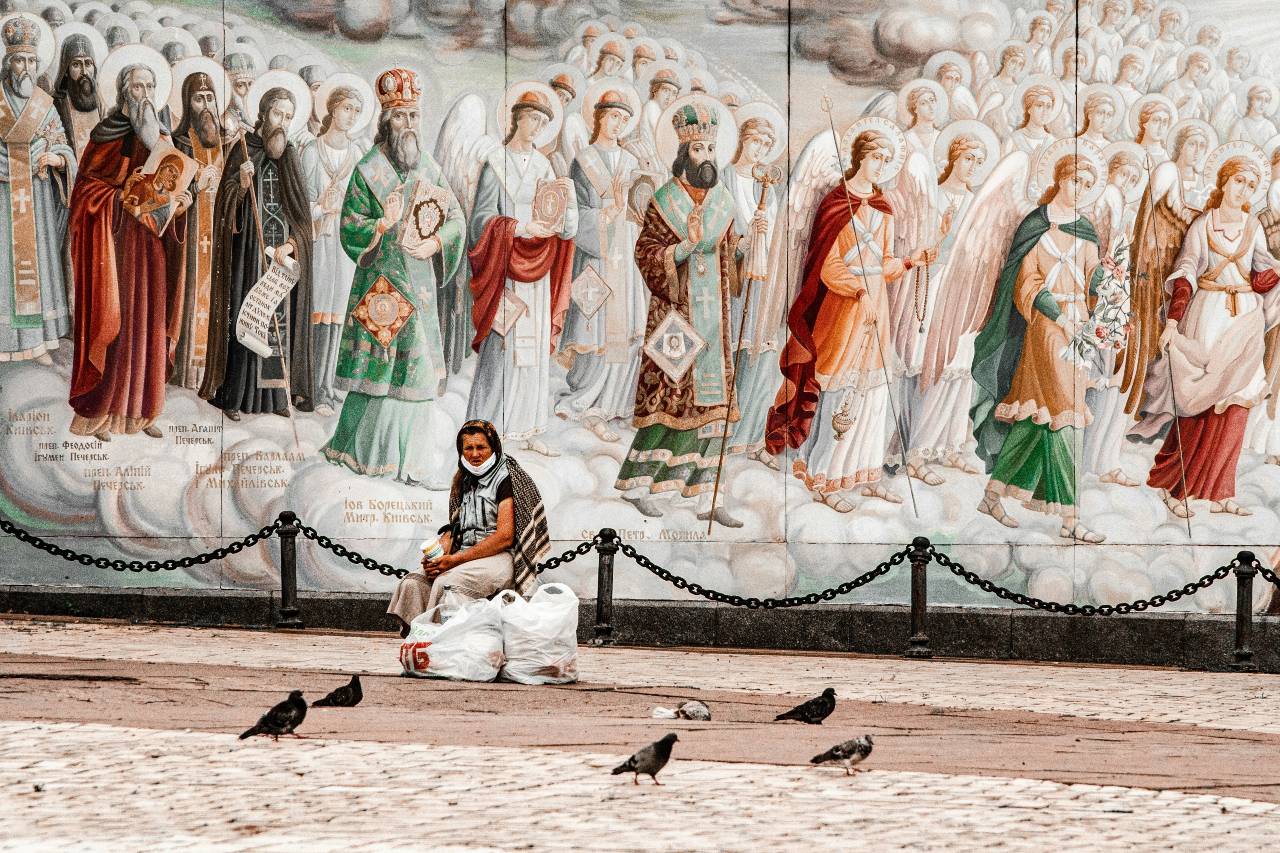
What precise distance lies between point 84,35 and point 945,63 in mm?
6419

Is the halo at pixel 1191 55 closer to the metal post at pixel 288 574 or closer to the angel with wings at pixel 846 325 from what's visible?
the angel with wings at pixel 846 325

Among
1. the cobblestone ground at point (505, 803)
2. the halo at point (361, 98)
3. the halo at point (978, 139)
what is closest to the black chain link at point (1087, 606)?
the halo at point (978, 139)

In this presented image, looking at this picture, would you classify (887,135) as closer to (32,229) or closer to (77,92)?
(77,92)

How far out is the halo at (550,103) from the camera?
14492mm

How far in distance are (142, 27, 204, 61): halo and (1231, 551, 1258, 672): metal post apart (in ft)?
27.3

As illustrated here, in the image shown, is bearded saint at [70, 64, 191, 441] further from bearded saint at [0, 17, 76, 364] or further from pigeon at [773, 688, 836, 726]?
pigeon at [773, 688, 836, 726]

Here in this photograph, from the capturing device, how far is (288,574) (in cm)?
1368

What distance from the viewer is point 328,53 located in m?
14.7

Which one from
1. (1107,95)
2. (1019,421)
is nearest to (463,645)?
(1019,421)

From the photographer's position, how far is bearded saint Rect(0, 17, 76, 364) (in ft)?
49.1

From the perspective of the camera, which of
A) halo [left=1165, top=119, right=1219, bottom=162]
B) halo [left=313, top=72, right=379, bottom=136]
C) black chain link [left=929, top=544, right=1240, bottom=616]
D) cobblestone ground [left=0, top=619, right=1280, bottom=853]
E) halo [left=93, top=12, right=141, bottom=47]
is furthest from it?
halo [left=93, top=12, right=141, bottom=47]

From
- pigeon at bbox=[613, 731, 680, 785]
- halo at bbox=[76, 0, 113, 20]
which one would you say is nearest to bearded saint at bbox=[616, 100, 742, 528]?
halo at bbox=[76, 0, 113, 20]

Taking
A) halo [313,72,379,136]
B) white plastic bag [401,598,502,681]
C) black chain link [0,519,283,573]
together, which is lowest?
white plastic bag [401,598,502,681]

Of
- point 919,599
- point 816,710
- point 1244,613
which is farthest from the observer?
point 919,599
